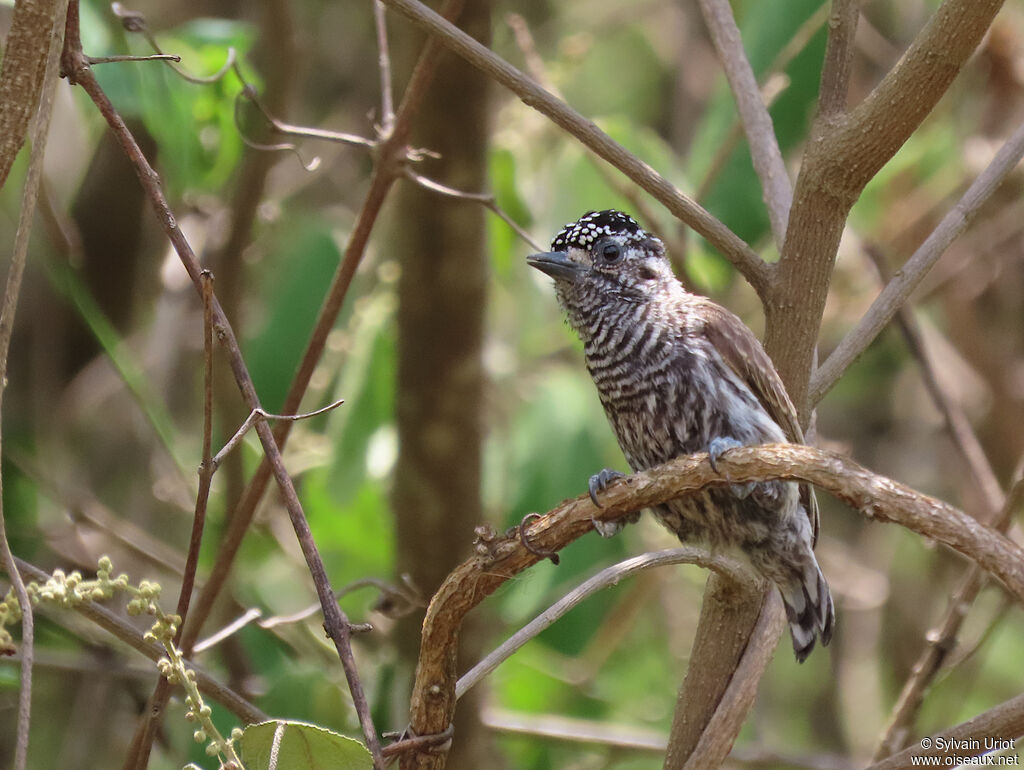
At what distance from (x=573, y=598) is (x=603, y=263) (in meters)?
1.13

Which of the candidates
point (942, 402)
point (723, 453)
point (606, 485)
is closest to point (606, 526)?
point (606, 485)

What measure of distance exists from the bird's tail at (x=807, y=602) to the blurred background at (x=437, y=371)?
0.72m

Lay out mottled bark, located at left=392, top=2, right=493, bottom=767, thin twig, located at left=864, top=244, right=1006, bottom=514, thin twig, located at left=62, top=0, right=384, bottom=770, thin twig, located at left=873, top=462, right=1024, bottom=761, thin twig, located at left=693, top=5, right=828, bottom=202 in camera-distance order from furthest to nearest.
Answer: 1. thin twig, located at left=864, top=244, right=1006, bottom=514
2. thin twig, located at left=693, top=5, right=828, bottom=202
3. mottled bark, located at left=392, top=2, right=493, bottom=767
4. thin twig, located at left=873, top=462, right=1024, bottom=761
5. thin twig, located at left=62, top=0, right=384, bottom=770

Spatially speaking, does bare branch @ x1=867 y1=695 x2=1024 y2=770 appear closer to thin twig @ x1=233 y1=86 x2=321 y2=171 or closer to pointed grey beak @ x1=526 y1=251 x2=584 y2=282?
pointed grey beak @ x1=526 y1=251 x2=584 y2=282

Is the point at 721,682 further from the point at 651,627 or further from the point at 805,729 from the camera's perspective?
the point at 805,729

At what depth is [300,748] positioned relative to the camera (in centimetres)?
196

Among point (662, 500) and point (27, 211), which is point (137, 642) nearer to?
point (27, 211)

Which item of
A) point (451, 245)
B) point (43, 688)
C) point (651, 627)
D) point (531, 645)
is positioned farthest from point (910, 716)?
point (43, 688)

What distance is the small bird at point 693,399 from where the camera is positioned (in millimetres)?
2684

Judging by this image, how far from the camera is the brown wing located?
250cm

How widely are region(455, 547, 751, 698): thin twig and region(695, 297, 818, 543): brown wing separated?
1.21 feet

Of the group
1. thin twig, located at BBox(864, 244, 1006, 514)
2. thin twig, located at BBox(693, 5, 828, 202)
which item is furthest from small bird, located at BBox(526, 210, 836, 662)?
thin twig, located at BBox(864, 244, 1006, 514)

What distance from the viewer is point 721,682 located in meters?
2.48

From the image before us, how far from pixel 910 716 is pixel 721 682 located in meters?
1.03
